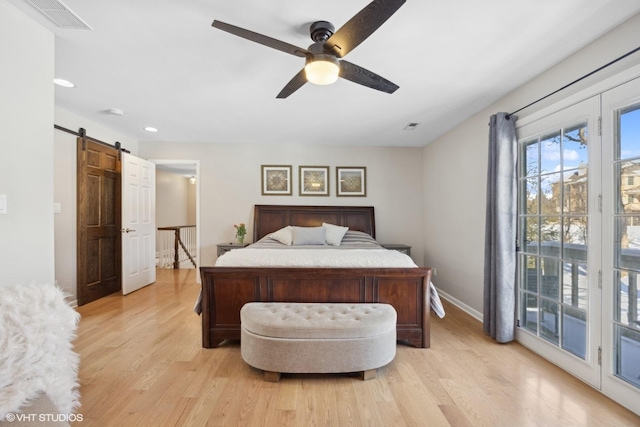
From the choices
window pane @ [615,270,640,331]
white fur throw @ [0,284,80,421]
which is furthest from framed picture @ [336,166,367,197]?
white fur throw @ [0,284,80,421]

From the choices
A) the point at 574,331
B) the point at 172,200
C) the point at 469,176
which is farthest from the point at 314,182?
the point at 172,200

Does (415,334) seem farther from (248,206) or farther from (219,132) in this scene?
(219,132)

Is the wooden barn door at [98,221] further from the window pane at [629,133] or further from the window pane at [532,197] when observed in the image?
the window pane at [629,133]

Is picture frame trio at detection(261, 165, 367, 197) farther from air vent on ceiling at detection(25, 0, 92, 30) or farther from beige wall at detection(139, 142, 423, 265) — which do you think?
air vent on ceiling at detection(25, 0, 92, 30)

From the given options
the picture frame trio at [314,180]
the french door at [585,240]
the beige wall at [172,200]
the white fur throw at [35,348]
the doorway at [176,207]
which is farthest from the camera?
the beige wall at [172,200]

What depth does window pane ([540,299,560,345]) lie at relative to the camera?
7.52 feet

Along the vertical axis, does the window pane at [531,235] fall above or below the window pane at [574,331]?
above

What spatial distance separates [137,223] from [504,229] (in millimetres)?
4912

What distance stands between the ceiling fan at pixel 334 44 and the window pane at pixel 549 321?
7.36ft

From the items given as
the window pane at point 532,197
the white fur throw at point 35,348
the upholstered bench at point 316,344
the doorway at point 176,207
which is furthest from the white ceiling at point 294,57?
the doorway at point 176,207

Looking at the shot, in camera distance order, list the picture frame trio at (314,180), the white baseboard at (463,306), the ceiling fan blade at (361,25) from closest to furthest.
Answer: the ceiling fan blade at (361,25)
the white baseboard at (463,306)
the picture frame trio at (314,180)

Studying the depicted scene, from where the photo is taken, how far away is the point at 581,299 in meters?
2.07

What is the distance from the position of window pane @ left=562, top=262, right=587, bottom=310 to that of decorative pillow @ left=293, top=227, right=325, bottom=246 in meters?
2.72

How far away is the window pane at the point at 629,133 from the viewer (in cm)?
172
